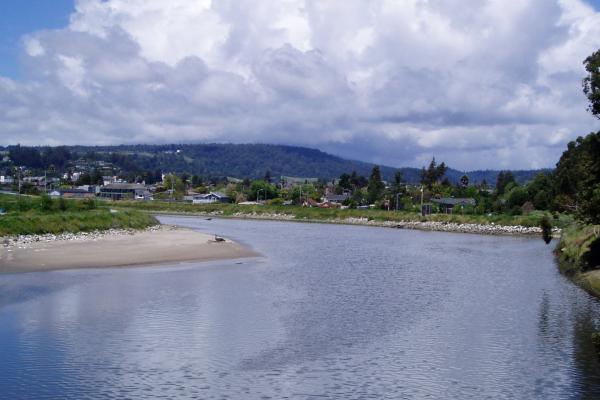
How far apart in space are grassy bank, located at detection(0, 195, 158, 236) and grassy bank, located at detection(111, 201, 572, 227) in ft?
148

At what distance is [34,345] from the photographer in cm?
2411

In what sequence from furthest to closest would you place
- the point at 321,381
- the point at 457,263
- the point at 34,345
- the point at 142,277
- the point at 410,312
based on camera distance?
the point at 457,263
the point at 142,277
the point at 410,312
the point at 34,345
the point at 321,381

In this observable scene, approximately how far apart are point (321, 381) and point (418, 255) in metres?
41.9

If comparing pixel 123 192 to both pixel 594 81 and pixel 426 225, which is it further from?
pixel 594 81

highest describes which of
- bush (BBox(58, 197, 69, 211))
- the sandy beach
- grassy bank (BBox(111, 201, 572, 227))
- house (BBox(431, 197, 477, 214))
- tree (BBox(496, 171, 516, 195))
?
tree (BBox(496, 171, 516, 195))

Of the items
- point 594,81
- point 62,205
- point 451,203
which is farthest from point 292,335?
point 451,203

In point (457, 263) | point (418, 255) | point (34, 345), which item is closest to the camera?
point (34, 345)

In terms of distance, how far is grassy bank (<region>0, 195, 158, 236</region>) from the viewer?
58.0 meters

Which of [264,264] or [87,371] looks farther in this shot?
[264,264]

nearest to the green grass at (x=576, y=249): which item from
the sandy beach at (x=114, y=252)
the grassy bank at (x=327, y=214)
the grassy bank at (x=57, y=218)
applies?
the sandy beach at (x=114, y=252)

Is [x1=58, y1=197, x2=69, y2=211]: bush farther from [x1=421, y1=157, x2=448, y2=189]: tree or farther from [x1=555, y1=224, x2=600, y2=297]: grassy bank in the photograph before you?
[x1=421, y1=157, x2=448, y2=189]: tree

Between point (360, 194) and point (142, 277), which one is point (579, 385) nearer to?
point (142, 277)

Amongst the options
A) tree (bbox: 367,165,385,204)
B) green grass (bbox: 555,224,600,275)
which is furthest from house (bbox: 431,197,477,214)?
green grass (bbox: 555,224,600,275)

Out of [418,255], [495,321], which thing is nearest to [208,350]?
[495,321]
